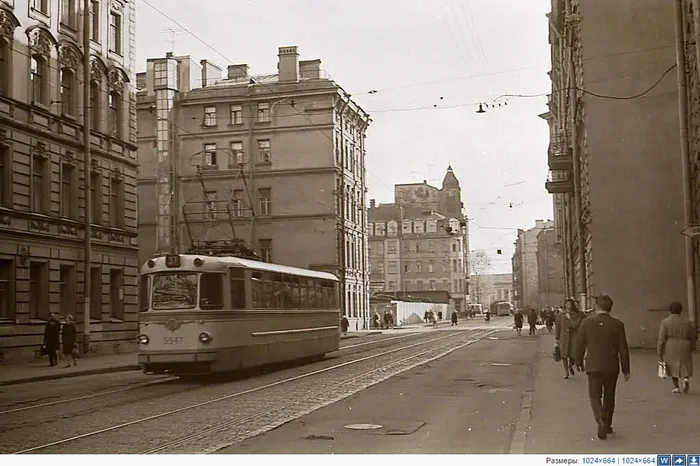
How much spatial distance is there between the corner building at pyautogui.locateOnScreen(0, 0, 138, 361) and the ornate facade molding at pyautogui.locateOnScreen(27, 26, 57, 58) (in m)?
0.02

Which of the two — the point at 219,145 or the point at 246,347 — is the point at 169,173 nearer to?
the point at 219,145

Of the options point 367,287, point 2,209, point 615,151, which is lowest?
point 367,287

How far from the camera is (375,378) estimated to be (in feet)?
54.5

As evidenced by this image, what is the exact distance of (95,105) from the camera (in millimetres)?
25281

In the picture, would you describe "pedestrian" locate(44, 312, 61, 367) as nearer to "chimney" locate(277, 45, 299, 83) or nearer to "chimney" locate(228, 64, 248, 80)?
"chimney" locate(228, 64, 248, 80)

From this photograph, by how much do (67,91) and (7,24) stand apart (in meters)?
3.20

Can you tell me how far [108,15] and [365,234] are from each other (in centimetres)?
896

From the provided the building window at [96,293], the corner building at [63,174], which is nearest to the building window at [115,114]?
the corner building at [63,174]

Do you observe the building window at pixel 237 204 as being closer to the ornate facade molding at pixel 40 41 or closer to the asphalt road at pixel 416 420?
the asphalt road at pixel 416 420

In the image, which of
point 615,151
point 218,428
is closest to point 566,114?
point 615,151

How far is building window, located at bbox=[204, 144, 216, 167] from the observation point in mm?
19117

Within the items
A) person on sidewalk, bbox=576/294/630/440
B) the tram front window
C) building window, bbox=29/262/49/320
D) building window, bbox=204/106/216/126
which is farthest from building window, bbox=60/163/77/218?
person on sidewalk, bbox=576/294/630/440

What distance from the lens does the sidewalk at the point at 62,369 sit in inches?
702

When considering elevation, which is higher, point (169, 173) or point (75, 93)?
point (75, 93)
